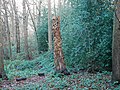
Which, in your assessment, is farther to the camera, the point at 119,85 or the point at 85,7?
the point at 85,7

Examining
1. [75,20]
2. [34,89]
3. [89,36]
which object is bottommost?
[34,89]

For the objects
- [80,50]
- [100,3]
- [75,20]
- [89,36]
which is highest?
[100,3]

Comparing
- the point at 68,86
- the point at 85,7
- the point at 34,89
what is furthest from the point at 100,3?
the point at 34,89


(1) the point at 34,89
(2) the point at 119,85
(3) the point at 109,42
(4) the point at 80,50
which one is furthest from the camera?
(4) the point at 80,50

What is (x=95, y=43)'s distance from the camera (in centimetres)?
1116

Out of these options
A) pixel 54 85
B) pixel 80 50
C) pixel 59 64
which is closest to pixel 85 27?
pixel 80 50

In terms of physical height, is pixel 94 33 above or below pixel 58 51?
above

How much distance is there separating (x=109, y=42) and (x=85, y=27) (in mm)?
1496

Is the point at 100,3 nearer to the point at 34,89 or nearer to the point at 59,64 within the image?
the point at 59,64

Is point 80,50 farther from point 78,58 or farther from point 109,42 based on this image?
point 109,42

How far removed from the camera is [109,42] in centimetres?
1082

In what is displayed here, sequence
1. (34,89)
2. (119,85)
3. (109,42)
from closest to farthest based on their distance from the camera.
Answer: (119,85) < (34,89) < (109,42)

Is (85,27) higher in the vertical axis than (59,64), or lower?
higher

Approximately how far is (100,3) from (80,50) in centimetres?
285
